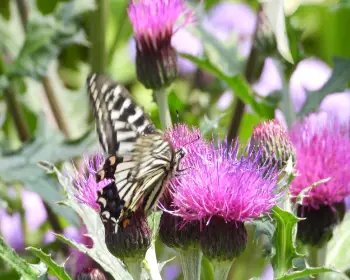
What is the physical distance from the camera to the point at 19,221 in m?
3.04

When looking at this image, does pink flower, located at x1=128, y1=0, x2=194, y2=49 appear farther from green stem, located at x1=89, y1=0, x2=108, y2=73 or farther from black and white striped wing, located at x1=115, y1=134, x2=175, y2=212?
green stem, located at x1=89, y1=0, x2=108, y2=73

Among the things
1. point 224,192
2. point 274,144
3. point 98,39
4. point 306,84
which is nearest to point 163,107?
point 274,144

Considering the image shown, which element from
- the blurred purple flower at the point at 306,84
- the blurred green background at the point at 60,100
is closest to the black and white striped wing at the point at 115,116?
the blurred green background at the point at 60,100

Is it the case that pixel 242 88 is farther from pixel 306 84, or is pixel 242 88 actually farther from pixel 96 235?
pixel 306 84

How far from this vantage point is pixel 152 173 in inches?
61.4

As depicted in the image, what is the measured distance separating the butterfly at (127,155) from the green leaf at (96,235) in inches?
4.4

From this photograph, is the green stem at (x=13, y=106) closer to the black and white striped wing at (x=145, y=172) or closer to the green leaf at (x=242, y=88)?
the green leaf at (x=242, y=88)

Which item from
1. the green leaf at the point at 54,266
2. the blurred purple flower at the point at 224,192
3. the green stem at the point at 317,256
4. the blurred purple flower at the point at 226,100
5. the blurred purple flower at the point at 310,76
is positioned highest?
the blurred purple flower at the point at 224,192

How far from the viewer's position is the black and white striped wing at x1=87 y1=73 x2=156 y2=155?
1494 millimetres

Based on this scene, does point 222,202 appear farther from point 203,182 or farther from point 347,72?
point 347,72

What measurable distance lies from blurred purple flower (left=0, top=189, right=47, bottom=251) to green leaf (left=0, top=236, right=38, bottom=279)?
1470 mm

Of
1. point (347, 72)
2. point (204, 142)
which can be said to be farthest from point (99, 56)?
point (204, 142)

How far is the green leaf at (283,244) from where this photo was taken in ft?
5.02

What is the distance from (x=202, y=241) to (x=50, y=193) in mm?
932
